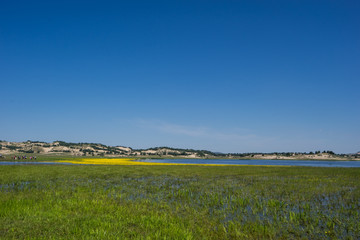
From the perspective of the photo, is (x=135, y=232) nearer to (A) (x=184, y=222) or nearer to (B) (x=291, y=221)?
(A) (x=184, y=222)

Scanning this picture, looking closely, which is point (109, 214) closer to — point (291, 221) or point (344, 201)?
point (291, 221)

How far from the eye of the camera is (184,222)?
39.0 ft

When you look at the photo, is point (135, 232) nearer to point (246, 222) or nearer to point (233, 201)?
point (246, 222)

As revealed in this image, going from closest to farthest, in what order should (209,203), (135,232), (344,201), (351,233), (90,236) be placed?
(90,236)
(135,232)
(351,233)
(209,203)
(344,201)

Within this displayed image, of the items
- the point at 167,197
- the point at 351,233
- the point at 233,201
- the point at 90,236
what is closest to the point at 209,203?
the point at 233,201

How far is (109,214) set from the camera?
1256 cm

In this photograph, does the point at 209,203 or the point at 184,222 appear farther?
the point at 209,203

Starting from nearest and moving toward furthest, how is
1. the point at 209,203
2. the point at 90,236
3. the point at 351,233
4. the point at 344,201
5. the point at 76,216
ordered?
the point at 90,236, the point at 351,233, the point at 76,216, the point at 209,203, the point at 344,201

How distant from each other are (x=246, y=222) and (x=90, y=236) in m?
8.03

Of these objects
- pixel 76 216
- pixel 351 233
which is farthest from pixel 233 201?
pixel 76 216

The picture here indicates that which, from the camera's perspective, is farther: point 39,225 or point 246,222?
point 246,222

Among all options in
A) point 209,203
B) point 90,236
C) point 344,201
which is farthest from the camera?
point 344,201

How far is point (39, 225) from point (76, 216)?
1907 mm

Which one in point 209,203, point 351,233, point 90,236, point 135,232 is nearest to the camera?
point 90,236
